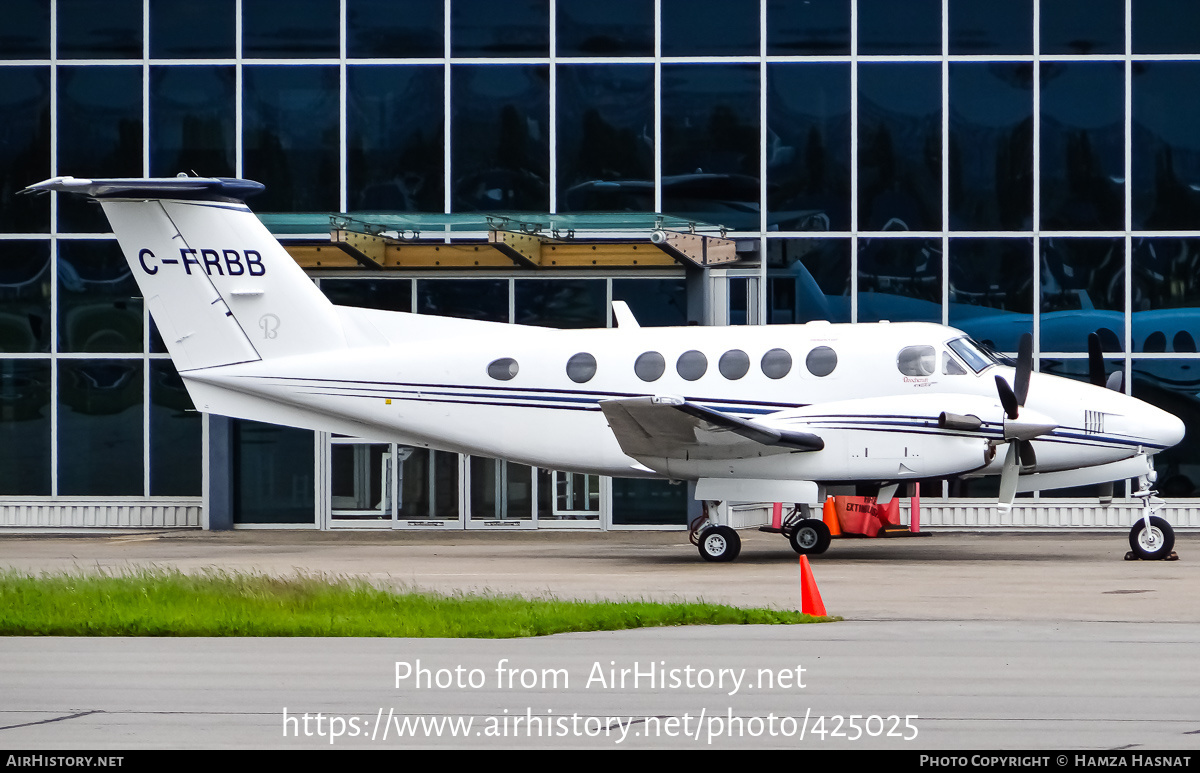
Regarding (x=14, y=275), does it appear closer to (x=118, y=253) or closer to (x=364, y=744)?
(x=118, y=253)

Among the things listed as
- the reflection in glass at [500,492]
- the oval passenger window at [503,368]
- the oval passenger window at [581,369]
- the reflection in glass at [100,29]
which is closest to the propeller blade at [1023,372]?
the oval passenger window at [581,369]

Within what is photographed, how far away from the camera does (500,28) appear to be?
88.5ft

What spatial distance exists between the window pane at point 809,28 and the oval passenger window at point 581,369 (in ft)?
28.4

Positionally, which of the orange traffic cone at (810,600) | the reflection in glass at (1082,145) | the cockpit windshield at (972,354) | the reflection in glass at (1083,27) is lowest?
the orange traffic cone at (810,600)

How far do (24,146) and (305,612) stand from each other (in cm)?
1745

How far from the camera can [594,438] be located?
20609mm

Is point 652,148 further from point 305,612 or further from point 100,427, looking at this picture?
point 305,612

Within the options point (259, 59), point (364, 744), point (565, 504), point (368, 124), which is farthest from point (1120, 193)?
point (364, 744)

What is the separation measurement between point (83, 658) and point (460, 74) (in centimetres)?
1829

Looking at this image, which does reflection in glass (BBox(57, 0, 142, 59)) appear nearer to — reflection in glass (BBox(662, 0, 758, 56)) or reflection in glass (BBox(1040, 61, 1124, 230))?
reflection in glass (BBox(662, 0, 758, 56))

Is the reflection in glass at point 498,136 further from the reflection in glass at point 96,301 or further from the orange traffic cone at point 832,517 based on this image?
the orange traffic cone at point 832,517

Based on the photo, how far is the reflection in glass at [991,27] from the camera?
26.1m

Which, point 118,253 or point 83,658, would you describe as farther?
point 118,253

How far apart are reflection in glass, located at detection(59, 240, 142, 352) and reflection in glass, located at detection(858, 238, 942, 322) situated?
12860 millimetres
